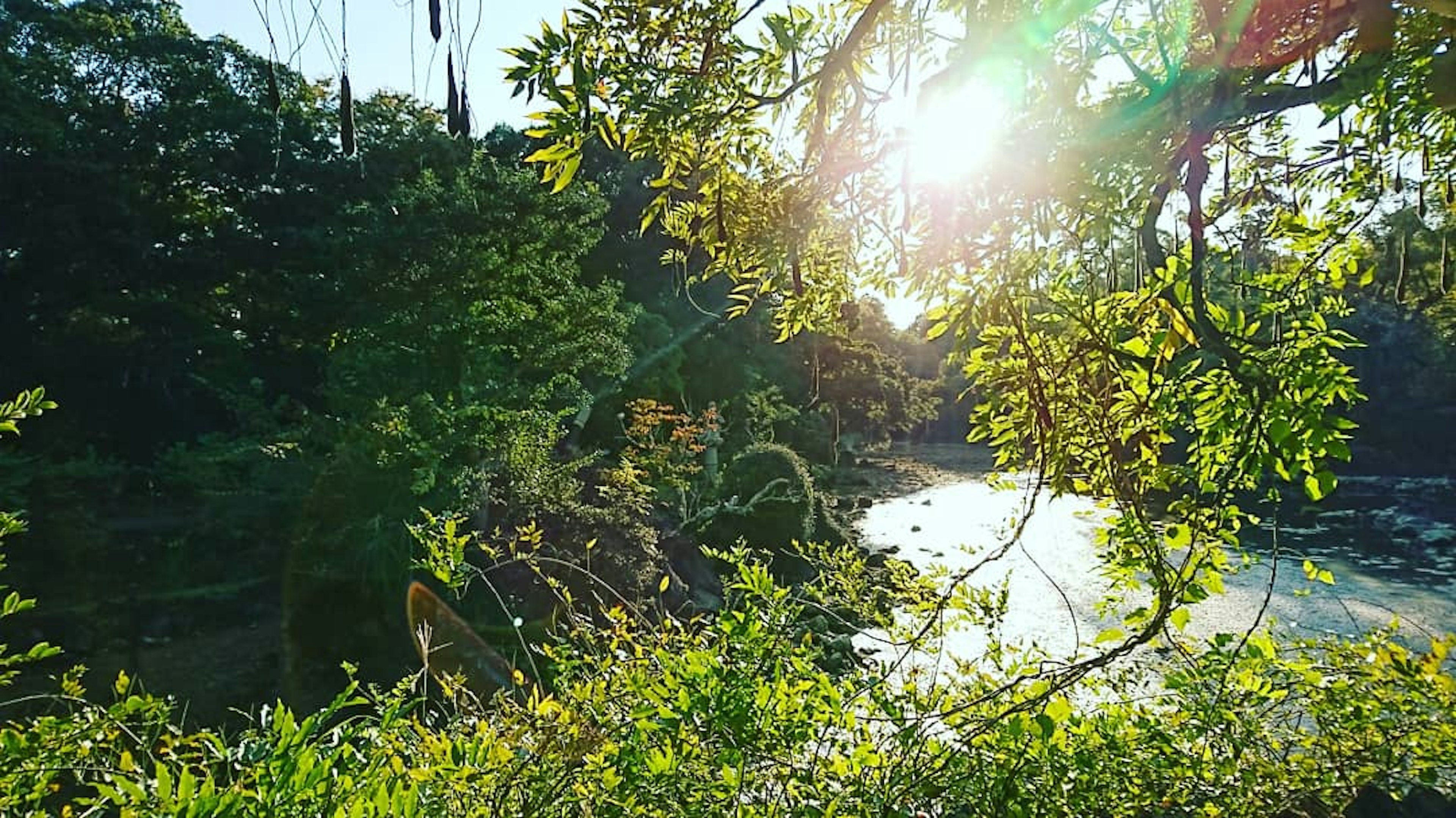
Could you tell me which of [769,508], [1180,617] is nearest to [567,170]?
[1180,617]

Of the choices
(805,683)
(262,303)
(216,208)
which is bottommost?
(805,683)

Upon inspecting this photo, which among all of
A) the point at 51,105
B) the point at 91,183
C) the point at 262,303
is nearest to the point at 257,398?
the point at 262,303

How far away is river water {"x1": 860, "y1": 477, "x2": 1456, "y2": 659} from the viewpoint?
9.91 m

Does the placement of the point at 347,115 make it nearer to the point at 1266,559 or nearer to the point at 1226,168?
the point at 1226,168

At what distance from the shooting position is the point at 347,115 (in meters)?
2.00

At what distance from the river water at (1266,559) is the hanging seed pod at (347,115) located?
428cm

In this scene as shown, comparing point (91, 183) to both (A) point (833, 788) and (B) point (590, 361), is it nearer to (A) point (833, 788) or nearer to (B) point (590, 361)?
(B) point (590, 361)

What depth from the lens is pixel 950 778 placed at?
7.43 ft

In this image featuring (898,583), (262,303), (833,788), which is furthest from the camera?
(262,303)

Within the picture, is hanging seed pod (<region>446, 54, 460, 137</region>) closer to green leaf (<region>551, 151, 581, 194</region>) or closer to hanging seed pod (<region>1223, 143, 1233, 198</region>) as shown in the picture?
green leaf (<region>551, 151, 581, 194</region>)

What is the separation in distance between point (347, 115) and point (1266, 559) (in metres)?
14.0

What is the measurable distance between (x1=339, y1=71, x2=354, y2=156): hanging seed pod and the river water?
428 centimetres

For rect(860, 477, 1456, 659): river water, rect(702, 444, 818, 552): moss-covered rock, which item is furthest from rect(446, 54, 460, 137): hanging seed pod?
rect(702, 444, 818, 552): moss-covered rock

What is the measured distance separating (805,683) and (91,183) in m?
16.5
